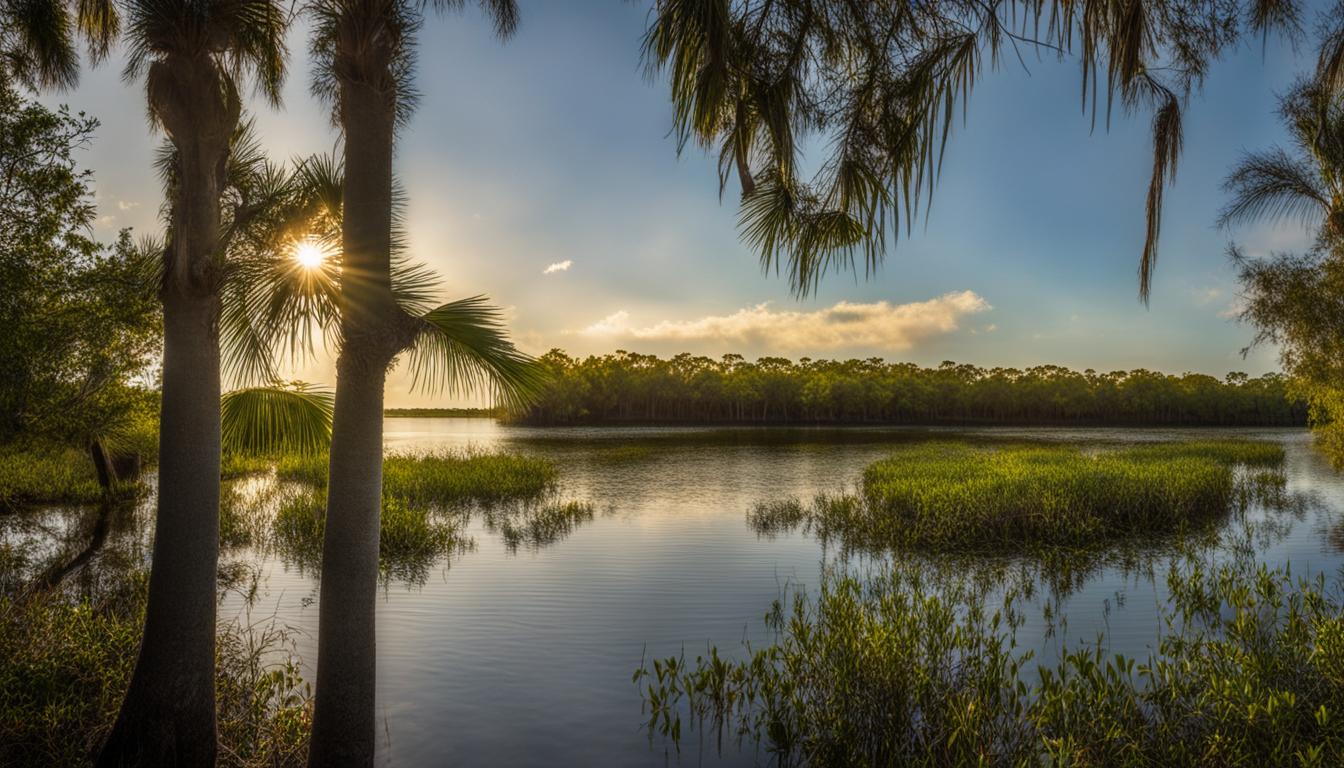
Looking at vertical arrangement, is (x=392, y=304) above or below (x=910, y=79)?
below

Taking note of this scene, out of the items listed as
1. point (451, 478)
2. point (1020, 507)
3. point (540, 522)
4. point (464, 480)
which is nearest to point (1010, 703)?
point (1020, 507)

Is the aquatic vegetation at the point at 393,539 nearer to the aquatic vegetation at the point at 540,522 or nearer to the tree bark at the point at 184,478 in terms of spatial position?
the aquatic vegetation at the point at 540,522

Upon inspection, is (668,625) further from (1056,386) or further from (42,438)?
(1056,386)

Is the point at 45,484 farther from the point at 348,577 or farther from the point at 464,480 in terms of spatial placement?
the point at 348,577

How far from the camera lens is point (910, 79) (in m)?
3.77

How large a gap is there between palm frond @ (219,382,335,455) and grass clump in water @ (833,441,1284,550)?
1251 cm

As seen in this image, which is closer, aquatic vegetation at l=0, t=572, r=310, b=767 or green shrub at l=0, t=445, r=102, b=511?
aquatic vegetation at l=0, t=572, r=310, b=767

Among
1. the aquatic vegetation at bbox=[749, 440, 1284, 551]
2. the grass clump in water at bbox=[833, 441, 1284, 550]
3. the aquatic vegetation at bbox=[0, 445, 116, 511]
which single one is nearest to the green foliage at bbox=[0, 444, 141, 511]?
the aquatic vegetation at bbox=[0, 445, 116, 511]

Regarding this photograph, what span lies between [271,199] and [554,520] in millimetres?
14457

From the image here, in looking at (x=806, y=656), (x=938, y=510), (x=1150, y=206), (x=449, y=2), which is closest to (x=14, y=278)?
(x=449, y=2)

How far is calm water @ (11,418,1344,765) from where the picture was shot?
268 inches

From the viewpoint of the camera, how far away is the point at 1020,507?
1661 cm

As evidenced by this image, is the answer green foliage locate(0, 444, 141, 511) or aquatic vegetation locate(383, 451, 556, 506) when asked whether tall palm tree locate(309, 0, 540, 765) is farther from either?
green foliage locate(0, 444, 141, 511)

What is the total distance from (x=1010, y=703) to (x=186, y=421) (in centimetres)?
707
